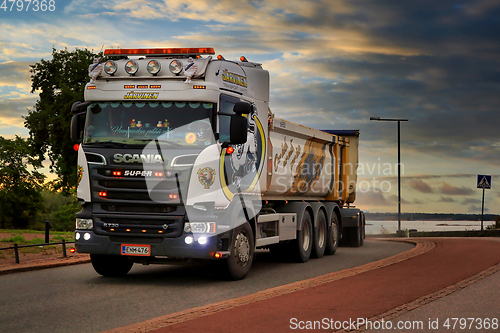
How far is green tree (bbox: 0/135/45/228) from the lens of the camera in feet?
204

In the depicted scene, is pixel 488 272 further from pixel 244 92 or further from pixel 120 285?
pixel 120 285

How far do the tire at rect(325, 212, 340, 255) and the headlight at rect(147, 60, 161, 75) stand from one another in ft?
28.5

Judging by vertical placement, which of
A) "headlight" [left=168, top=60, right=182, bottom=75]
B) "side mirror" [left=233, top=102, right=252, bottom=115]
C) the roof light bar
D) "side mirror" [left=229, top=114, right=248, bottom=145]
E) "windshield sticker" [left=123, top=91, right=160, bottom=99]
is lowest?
"side mirror" [left=229, top=114, right=248, bottom=145]

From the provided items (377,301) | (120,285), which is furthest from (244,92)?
(377,301)

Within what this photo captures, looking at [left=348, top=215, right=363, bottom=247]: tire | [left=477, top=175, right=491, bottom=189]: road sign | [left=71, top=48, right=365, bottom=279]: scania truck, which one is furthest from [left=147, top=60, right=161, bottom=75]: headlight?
[left=477, top=175, right=491, bottom=189]: road sign

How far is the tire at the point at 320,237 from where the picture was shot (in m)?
17.1

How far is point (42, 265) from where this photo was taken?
46.2 feet

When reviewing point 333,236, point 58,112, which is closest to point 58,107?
point 58,112

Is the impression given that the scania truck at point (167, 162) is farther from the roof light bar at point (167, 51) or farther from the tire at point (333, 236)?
the tire at point (333, 236)

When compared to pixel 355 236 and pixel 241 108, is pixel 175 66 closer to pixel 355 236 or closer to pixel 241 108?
pixel 241 108

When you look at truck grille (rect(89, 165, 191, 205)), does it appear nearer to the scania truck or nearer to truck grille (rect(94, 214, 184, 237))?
the scania truck

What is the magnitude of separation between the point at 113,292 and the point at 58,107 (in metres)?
31.3

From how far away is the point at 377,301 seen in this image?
8.97 m

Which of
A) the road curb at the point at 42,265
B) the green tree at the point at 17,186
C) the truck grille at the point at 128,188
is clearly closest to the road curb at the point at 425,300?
the truck grille at the point at 128,188
